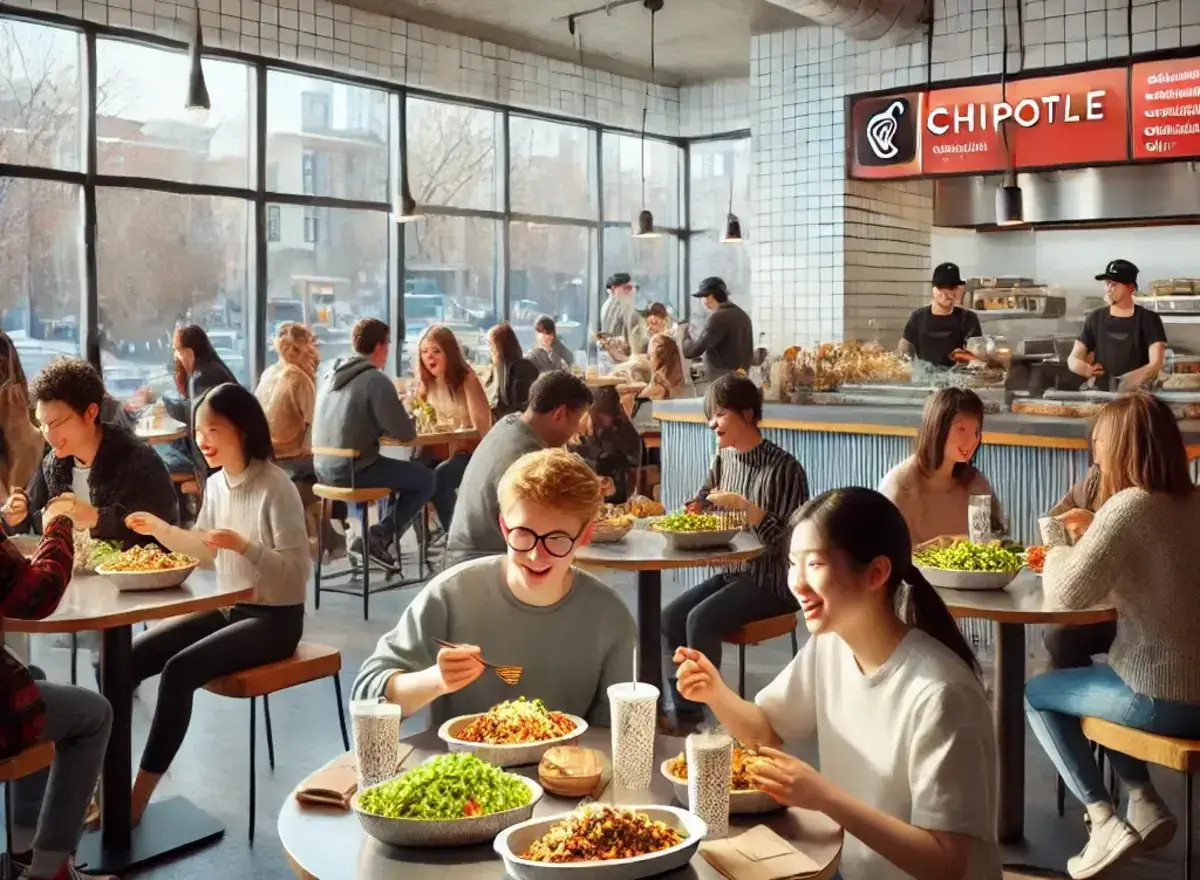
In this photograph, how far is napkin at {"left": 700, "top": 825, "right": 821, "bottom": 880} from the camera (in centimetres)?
179

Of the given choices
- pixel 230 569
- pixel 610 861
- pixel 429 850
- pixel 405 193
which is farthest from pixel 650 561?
pixel 405 193

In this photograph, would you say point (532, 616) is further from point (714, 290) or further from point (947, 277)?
point (714, 290)

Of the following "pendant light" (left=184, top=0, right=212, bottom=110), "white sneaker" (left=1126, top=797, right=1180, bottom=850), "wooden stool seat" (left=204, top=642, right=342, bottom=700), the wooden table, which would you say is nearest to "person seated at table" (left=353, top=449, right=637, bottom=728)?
the wooden table

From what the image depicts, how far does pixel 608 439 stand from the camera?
8.41m

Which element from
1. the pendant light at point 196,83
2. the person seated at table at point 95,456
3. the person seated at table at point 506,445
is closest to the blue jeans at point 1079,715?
the person seated at table at point 506,445

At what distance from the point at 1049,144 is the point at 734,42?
4.15 metres

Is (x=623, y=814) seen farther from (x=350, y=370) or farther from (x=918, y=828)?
(x=350, y=370)

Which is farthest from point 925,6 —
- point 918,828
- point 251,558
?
point 918,828

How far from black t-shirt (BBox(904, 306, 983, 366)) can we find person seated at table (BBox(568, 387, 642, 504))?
1833 mm

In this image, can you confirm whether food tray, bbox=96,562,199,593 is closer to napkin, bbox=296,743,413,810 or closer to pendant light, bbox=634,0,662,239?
napkin, bbox=296,743,413,810

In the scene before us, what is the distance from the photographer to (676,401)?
7461 millimetres

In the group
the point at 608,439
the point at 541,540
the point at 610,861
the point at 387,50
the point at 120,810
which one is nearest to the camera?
the point at 610,861

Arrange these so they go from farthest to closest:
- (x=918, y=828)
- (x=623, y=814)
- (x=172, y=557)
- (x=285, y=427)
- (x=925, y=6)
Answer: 1. (x=925, y=6)
2. (x=285, y=427)
3. (x=172, y=557)
4. (x=918, y=828)
5. (x=623, y=814)

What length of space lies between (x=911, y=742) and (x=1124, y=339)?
6.07 meters
